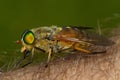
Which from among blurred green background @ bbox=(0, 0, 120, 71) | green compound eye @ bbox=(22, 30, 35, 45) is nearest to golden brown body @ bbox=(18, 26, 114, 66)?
green compound eye @ bbox=(22, 30, 35, 45)

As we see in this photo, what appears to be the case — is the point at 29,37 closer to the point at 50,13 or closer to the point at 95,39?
the point at 95,39

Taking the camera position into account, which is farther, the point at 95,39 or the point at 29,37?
the point at 95,39

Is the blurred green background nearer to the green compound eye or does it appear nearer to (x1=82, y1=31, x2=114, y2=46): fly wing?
(x1=82, y1=31, x2=114, y2=46): fly wing

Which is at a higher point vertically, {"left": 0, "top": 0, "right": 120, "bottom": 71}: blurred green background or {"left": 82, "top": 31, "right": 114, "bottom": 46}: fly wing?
{"left": 0, "top": 0, "right": 120, "bottom": 71}: blurred green background

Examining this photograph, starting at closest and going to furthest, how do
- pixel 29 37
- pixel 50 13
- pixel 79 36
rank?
pixel 29 37 < pixel 79 36 < pixel 50 13

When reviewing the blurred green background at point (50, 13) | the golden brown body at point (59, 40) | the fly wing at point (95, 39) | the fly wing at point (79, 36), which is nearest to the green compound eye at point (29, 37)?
the golden brown body at point (59, 40)

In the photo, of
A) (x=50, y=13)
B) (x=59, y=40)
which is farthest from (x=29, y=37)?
(x=50, y=13)

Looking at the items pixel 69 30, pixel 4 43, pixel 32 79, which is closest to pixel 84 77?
pixel 32 79

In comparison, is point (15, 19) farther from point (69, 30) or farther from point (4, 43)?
point (69, 30)

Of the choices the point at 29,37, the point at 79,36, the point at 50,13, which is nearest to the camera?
the point at 29,37
